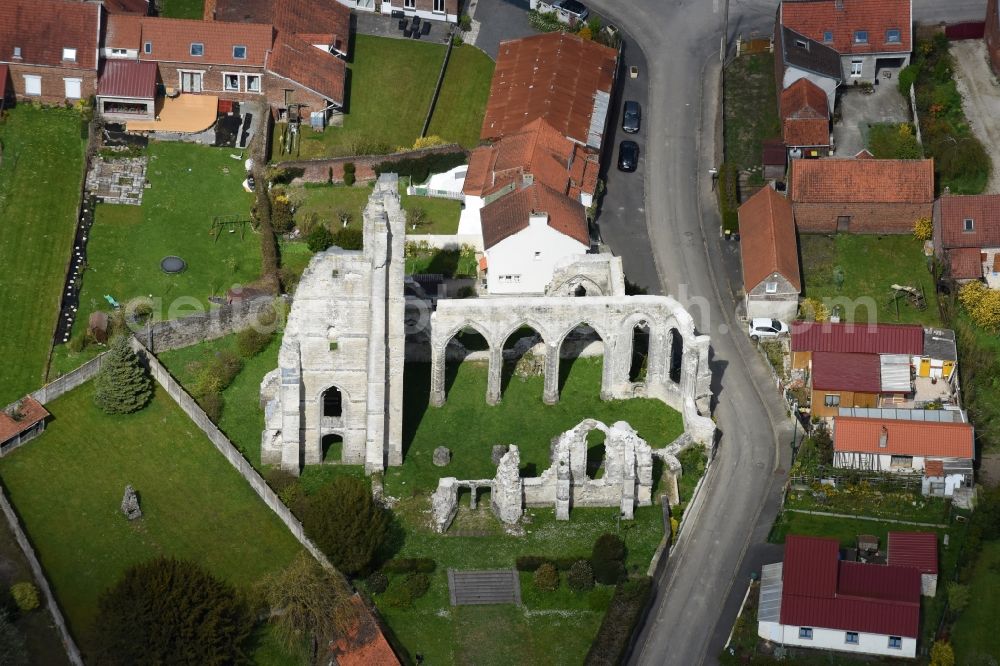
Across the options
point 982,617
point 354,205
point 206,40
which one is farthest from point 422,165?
point 982,617

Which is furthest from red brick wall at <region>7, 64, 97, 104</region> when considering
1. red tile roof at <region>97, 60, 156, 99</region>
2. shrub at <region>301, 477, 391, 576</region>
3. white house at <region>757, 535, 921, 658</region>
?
white house at <region>757, 535, 921, 658</region>

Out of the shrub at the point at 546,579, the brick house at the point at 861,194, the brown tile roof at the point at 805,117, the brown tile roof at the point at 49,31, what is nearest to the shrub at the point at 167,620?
the shrub at the point at 546,579

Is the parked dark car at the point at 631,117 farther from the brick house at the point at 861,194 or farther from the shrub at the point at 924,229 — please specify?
the shrub at the point at 924,229

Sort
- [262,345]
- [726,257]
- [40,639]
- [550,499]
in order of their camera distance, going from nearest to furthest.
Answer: [40,639]
[550,499]
[262,345]
[726,257]

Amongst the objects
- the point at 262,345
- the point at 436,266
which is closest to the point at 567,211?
the point at 436,266

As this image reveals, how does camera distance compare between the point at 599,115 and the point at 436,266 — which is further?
the point at 599,115

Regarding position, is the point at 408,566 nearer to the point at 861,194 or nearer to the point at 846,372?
the point at 846,372

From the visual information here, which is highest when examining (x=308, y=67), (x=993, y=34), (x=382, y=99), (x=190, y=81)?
(x=993, y=34)

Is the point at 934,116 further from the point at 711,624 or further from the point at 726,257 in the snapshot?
the point at 711,624
